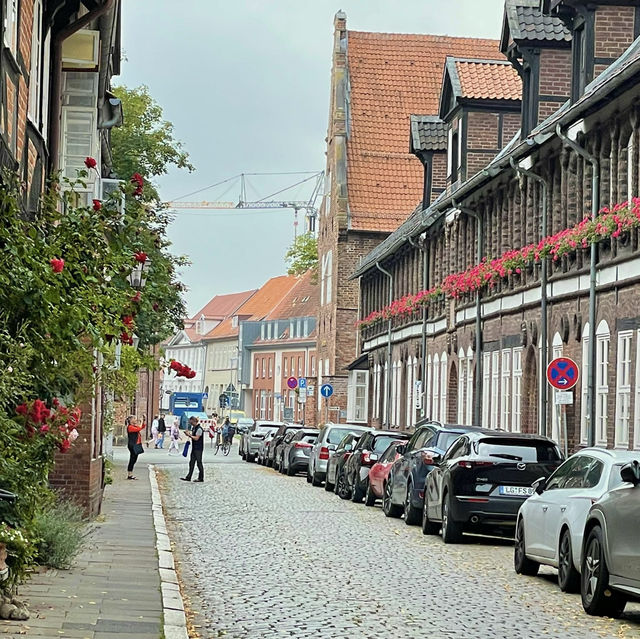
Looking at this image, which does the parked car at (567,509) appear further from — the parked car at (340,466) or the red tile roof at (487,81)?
the red tile roof at (487,81)

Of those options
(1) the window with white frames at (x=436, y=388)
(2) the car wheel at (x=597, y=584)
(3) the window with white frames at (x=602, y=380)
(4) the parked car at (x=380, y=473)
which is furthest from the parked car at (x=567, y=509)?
(1) the window with white frames at (x=436, y=388)

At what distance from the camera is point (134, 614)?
12094 millimetres

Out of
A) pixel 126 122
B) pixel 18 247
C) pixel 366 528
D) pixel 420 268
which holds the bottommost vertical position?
pixel 366 528

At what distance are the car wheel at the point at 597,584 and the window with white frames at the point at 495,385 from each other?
2609 cm

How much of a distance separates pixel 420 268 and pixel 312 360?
68573 mm

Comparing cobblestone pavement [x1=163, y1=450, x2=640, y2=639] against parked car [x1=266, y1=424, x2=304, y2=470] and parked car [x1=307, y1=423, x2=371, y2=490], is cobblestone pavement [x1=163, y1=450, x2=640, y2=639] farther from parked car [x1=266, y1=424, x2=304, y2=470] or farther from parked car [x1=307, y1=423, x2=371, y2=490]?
parked car [x1=266, y1=424, x2=304, y2=470]

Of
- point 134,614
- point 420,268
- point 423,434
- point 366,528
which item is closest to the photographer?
point 134,614

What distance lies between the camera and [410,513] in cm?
2488

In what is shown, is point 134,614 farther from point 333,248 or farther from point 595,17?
point 333,248

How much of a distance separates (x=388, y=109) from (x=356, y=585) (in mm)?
66173

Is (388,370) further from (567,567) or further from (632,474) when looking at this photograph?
(632,474)

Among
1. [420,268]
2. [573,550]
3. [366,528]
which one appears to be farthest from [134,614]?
[420,268]

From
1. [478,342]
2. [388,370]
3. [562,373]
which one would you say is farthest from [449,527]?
[388,370]

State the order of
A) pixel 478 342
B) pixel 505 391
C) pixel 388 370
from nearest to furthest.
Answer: pixel 505 391 < pixel 478 342 < pixel 388 370
